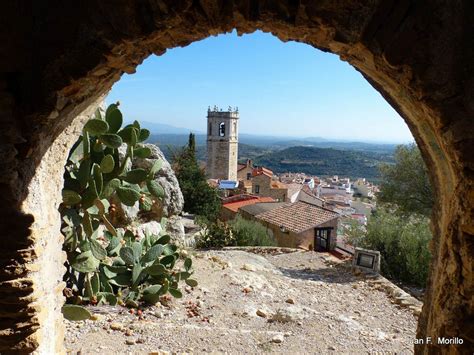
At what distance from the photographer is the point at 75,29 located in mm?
2090

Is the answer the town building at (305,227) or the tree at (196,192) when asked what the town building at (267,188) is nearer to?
the tree at (196,192)

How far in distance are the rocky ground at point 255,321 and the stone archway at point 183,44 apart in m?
1.43

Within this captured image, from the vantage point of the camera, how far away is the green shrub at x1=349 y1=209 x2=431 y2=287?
9438mm

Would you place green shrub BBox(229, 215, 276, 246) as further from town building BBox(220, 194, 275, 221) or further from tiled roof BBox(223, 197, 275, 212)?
tiled roof BBox(223, 197, 275, 212)

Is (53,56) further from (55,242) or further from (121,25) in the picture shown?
(55,242)

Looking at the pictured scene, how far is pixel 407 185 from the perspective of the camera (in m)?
12.4

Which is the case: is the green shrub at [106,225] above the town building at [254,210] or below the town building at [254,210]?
above

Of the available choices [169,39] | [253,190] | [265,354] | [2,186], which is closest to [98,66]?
[169,39]

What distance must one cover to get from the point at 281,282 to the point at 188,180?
10923 mm

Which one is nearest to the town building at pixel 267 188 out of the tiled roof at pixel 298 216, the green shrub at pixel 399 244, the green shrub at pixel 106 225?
the tiled roof at pixel 298 216

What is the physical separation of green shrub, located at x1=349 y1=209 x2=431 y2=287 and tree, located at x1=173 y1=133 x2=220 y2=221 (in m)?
7.51

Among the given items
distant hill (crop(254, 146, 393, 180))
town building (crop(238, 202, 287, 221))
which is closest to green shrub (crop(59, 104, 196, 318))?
town building (crop(238, 202, 287, 221))

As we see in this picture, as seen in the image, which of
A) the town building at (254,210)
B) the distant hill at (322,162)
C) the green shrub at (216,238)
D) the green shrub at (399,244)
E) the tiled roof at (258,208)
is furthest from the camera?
the distant hill at (322,162)

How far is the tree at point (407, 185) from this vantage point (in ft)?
39.1
